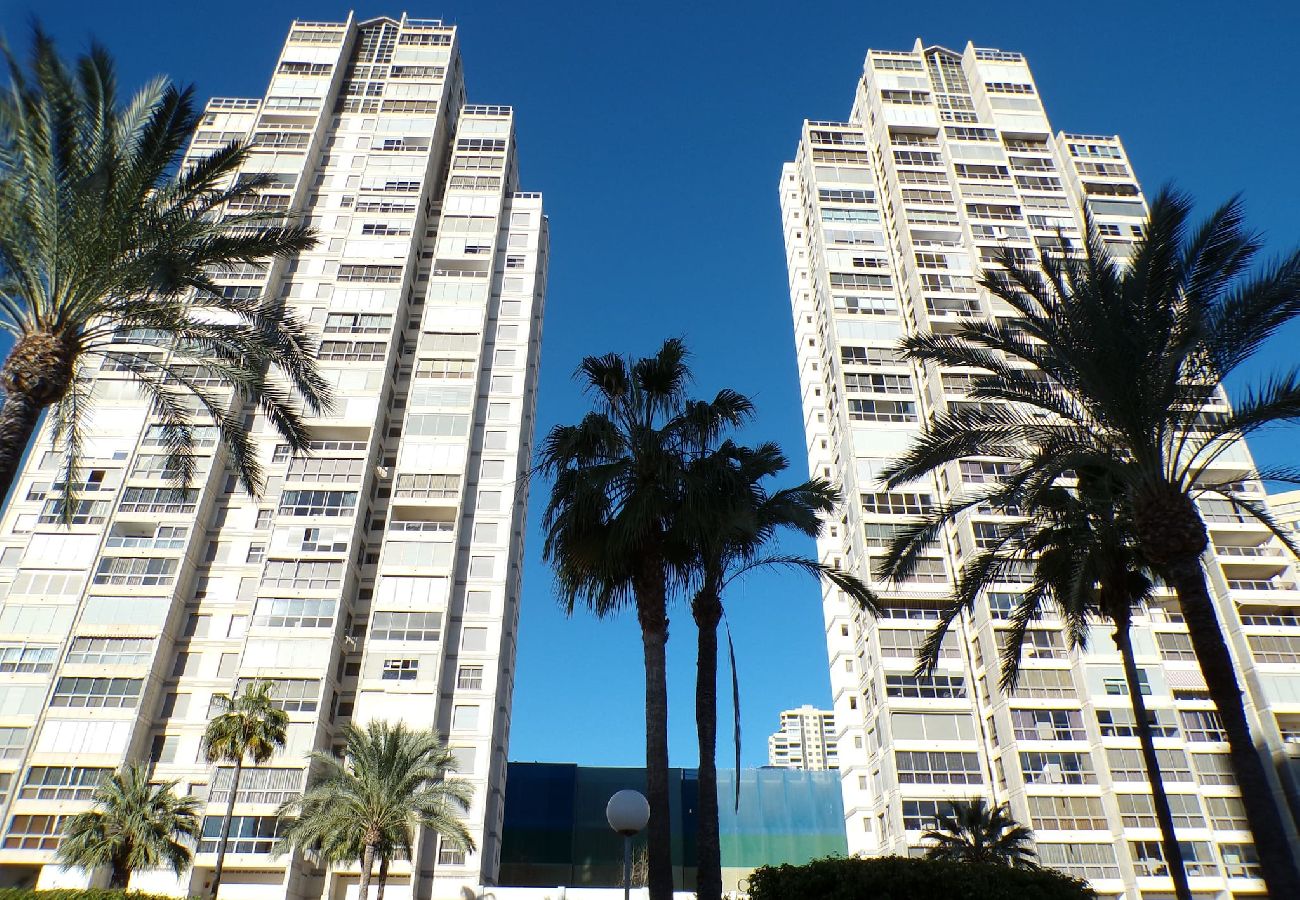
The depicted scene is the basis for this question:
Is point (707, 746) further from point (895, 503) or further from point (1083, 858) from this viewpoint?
point (895, 503)

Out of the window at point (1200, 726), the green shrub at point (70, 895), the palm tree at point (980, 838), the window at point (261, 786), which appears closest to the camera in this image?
the green shrub at point (70, 895)

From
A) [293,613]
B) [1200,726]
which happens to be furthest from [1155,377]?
[293,613]

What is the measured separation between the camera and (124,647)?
52312 millimetres

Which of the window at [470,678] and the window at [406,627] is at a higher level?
the window at [406,627]

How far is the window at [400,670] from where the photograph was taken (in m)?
53.4

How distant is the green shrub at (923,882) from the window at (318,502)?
160 ft

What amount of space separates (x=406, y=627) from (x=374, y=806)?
16782 millimetres

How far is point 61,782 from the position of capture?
158 ft

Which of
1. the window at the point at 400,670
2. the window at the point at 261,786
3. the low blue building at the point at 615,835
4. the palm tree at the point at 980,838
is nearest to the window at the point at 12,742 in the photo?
the window at the point at 261,786

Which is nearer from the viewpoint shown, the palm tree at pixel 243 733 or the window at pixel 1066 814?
the palm tree at pixel 243 733

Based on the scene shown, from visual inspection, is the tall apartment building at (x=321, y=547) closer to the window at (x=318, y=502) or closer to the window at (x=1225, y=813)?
the window at (x=318, y=502)

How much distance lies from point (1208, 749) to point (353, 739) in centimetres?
4610

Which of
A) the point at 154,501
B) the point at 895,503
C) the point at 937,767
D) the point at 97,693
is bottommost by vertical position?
the point at 937,767

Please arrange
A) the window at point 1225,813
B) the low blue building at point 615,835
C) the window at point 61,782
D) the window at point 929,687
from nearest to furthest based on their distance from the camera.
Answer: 1. the window at point 61,782
2. the window at point 1225,813
3. the window at point 929,687
4. the low blue building at point 615,835
